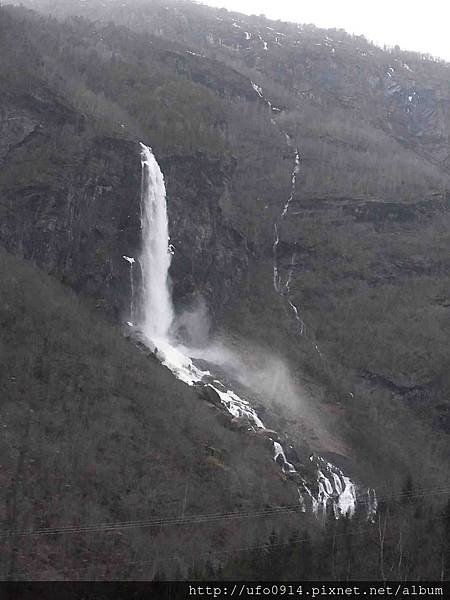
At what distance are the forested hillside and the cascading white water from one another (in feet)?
5.13

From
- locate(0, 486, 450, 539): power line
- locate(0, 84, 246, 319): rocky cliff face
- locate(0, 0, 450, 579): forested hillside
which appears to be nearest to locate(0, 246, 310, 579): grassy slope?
locate(0, 0, 450, 579): forested hillside

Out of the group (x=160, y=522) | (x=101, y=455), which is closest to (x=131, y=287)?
(x=101, y=455)

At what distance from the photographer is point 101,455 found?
52031mm

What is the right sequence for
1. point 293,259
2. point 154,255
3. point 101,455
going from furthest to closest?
1. point 293,259
2. point 154,255
3. point 101,455

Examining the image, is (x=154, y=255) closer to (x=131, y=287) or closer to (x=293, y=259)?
(x=131, y=287)

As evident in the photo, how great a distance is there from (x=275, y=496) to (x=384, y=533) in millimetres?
9591

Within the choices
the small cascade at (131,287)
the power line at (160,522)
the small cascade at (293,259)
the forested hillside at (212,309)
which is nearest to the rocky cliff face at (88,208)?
the forested hillside at (212,309)

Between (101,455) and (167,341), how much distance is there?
1203 inches

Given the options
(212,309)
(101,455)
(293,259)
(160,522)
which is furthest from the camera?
(293,259)

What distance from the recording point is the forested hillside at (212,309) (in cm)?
4778

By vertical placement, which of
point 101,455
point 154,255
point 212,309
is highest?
point 154,255

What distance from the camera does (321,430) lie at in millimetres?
73938

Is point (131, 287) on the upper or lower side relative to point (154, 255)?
lower

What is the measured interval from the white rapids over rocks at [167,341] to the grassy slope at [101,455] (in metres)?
3.67
